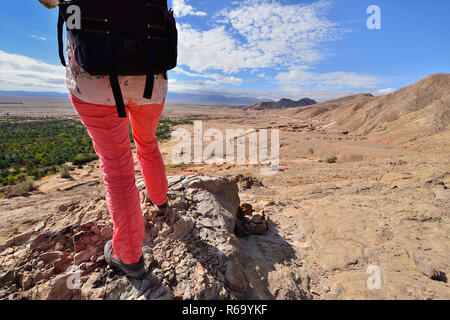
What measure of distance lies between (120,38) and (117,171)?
810 millimetres

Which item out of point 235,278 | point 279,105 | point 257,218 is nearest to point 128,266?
point 235,278

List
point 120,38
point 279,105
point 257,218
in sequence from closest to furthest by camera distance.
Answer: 1. point 120,38
2. point 257,218
3. point 279,105

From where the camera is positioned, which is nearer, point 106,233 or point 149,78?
point 149,78

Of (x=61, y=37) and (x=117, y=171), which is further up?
(x=61, y=37)

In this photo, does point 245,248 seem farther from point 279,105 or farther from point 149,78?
point 279,105

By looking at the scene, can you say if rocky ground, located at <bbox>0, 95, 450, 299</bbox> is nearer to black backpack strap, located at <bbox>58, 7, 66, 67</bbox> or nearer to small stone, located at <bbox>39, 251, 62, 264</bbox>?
small stone, located at <bbox>39, 251, 62, 264</bbox>

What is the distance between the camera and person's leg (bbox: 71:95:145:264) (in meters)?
1.36

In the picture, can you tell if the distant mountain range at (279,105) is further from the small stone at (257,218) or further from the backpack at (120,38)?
the backpack at (120,38)

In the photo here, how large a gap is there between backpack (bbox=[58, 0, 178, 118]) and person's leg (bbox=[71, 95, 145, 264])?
0.17m

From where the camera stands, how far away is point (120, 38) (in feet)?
3.99

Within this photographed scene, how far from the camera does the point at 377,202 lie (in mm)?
4562

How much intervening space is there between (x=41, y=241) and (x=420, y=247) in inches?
184
